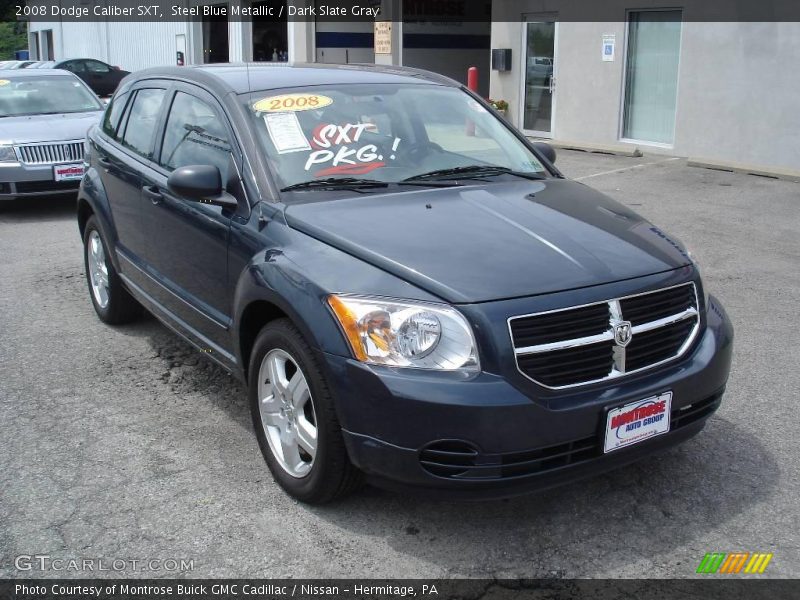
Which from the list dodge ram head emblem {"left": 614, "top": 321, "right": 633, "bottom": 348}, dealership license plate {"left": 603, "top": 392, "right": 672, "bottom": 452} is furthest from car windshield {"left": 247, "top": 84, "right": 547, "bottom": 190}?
dealership license plate {"left": 603, "top": 392, "right": 672, "bottom": 452}

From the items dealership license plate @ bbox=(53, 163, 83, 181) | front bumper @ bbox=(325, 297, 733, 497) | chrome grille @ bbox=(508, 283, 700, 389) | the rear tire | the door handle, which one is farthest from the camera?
dealership license plate @ bbox=(53, 163, 83, 181)

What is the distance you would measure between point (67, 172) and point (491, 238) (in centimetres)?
784

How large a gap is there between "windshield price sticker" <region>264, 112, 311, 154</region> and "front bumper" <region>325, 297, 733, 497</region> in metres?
1.32

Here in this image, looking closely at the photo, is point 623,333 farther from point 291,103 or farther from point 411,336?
point 291,103

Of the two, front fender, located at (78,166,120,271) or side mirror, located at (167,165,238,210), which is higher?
side mirror, located at (167,165,238,210)

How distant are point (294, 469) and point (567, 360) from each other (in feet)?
4.13

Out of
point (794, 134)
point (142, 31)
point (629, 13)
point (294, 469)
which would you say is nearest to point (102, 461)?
point (294, 469)

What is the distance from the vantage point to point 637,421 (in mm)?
3326

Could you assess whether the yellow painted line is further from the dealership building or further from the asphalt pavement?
the dealership building

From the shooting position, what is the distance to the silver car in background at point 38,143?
9.95 metres

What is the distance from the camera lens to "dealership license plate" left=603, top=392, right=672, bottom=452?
3.26 meters

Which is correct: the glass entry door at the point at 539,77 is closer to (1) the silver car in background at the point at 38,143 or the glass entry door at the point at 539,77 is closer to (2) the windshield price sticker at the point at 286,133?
(1) the silver car in background at the point at 38,143

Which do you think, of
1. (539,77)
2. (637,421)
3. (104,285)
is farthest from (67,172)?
(539,77)

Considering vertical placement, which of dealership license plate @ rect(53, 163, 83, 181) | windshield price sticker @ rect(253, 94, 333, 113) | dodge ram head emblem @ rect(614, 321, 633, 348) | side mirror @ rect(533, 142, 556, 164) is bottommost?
dealership license plate @ rect(53, 163, 83, 181)
